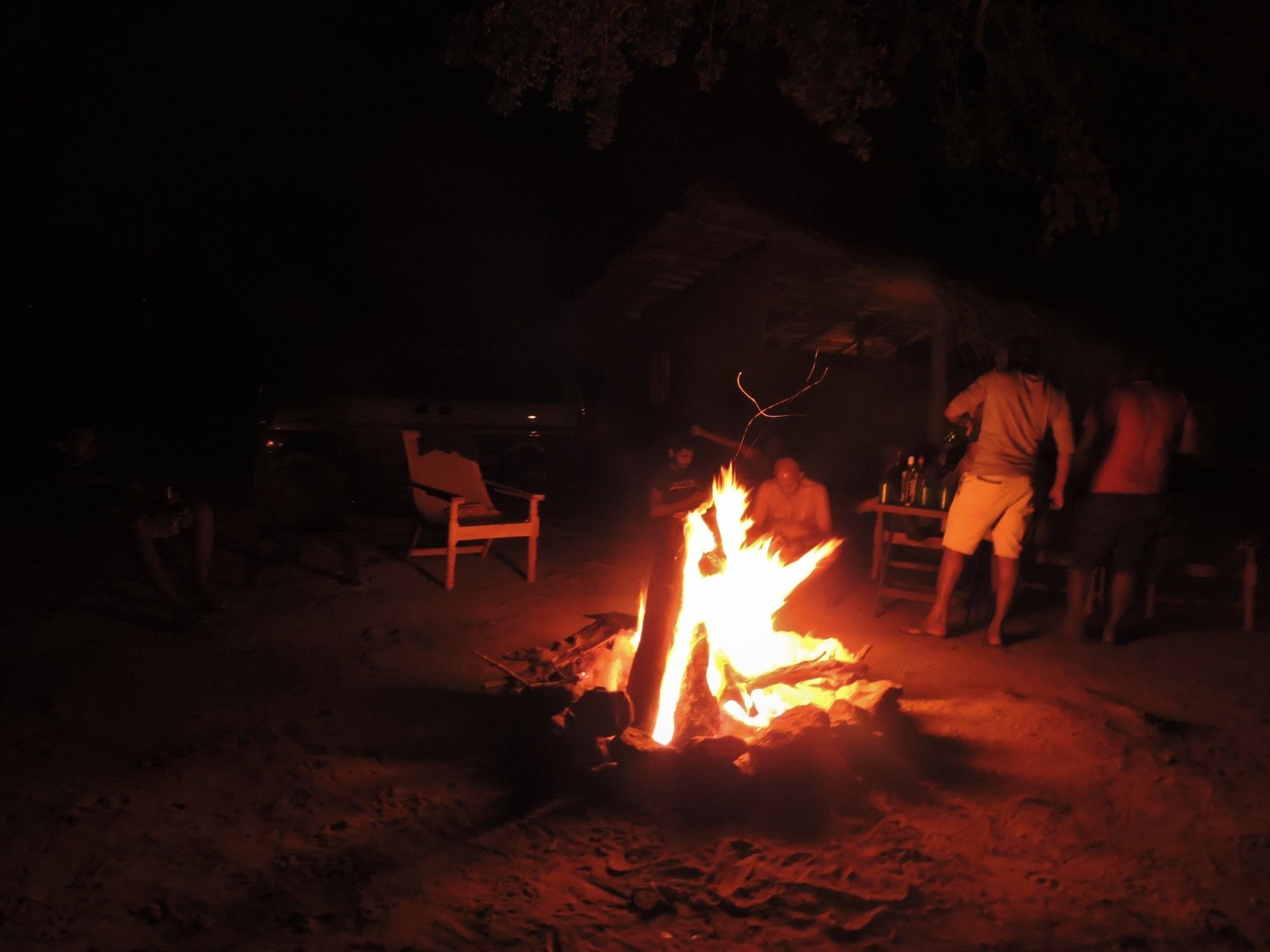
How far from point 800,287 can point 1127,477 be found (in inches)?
201

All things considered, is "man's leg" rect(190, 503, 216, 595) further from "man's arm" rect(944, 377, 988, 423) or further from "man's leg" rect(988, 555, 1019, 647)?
"man's leg" rect(988, 555, 1019, 647)

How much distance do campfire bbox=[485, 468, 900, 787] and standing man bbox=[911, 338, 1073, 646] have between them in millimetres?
1057

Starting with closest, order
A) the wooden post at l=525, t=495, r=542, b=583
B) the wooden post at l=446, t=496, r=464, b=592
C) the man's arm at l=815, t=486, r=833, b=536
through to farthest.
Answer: the man's arm at l=815, t=486, r=833, b=536
the wooden post at l=446, t=496, r=464, b=592
the wooden post at l=525, t=495, r=542, b=583

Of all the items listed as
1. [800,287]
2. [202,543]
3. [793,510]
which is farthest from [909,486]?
[202,543]

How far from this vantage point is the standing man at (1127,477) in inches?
200

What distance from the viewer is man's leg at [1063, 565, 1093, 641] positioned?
17.7ft

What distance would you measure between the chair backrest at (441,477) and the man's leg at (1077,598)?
4574 millimetres

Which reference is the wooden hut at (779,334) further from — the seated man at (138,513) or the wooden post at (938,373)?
the seated man at (138,513)

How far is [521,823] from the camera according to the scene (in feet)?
9.94

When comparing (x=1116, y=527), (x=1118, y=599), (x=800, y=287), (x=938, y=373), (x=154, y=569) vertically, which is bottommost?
(x=154, y=569)

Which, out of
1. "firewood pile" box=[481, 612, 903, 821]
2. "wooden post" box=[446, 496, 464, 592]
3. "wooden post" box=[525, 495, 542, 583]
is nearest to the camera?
"firewood pile" box=[481, 612, 903, 821]

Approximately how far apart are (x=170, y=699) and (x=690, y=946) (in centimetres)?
310

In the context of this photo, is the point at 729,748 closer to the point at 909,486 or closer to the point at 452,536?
the point at 909,486

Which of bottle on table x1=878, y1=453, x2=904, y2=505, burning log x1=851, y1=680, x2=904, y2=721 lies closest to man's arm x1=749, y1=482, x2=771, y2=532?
bottle on table x1=878, y1=453, x2=904, y2=505
